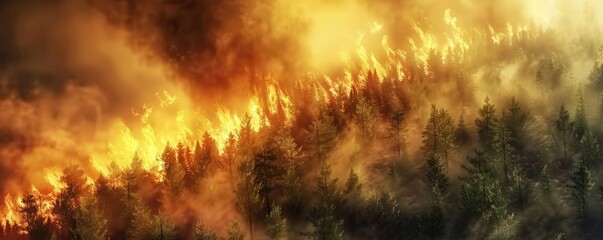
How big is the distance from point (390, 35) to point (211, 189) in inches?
3184

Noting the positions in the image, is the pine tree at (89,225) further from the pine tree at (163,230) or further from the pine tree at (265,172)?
the pine tree at (265,172)

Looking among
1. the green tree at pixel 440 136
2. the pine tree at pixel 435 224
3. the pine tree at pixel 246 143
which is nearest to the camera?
the pine tree at pixel 435 224

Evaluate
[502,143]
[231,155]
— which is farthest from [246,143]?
[502,143]

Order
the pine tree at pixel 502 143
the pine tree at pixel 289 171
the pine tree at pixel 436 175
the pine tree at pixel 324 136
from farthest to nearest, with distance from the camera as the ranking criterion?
1. the pine tree at pixel 324 136
2. the pine tree at pixel 289 171
3. the pine tree at pixel 502 143
4. the pine tree at pixel 436 175

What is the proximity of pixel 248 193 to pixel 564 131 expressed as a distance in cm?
5107

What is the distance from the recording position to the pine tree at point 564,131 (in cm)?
8525

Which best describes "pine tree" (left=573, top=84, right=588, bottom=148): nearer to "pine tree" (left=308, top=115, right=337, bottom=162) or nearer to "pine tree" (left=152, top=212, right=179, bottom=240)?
"pine tree" (left=308, top=115, right=337, bottom=162)

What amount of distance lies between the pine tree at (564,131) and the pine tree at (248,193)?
4900 cm

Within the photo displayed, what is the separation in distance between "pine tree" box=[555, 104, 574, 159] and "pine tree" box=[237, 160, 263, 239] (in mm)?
48998

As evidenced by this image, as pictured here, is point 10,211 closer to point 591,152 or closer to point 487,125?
point 487,125

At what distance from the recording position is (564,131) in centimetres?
8531

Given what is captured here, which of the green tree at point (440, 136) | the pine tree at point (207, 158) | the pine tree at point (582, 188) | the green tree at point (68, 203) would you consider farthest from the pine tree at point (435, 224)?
the green tree at point (68, 203)

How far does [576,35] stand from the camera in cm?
14925

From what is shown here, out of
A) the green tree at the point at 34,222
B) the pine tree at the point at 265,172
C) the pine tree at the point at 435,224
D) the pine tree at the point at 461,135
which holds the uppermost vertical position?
the pine tree at the point at 461,135
